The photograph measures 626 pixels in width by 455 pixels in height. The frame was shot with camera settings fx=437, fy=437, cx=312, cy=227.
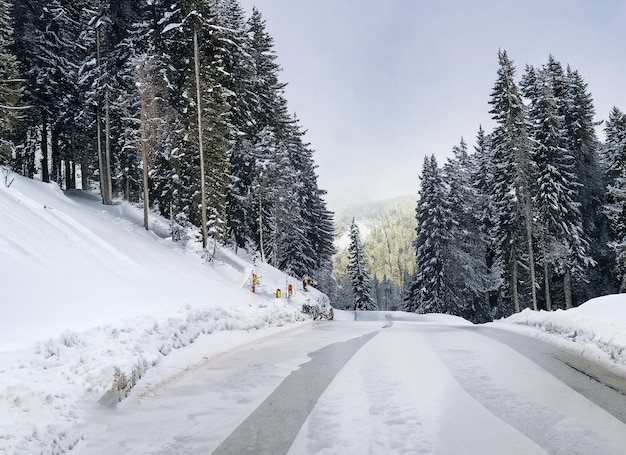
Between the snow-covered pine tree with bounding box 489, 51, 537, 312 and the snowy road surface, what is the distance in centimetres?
2666

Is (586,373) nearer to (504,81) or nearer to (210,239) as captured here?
(210,239)

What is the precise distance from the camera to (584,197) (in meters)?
35.1

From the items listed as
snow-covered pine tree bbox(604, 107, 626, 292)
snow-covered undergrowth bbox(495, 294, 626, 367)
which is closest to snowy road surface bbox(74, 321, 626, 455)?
snow-covered undergrowth bbox(495, 294, 626, 367)

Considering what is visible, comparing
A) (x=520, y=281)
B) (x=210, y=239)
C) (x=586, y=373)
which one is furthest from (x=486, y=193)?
(x=586, y=373)

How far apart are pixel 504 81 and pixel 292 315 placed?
2672 cm

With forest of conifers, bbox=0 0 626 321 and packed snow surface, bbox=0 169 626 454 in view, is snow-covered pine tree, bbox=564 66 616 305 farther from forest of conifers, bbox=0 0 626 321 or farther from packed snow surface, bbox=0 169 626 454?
packed snow surface, bbox=0 169 626 454

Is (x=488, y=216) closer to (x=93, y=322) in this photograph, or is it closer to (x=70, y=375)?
(x=93, y=322)

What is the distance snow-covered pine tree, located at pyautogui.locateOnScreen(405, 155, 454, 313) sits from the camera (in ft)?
129

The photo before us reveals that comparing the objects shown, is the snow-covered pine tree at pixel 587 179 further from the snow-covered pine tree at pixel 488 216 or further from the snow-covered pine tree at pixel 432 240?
the snow-covered pine tree at pixel 432 240

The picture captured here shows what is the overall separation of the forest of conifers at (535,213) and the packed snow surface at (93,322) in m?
20.4

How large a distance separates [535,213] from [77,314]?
3288 cm

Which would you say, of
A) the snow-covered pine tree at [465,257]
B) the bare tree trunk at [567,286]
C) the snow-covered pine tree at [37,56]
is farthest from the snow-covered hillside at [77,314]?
the snow-covered pine tree at [465,257]

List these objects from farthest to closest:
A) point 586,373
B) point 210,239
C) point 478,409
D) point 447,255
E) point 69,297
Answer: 1. point 447,255
2. point 210,239
3. point 69,297
4. point 586,373
5. point 478,409

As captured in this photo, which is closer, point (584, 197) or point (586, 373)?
point (586, 373)
